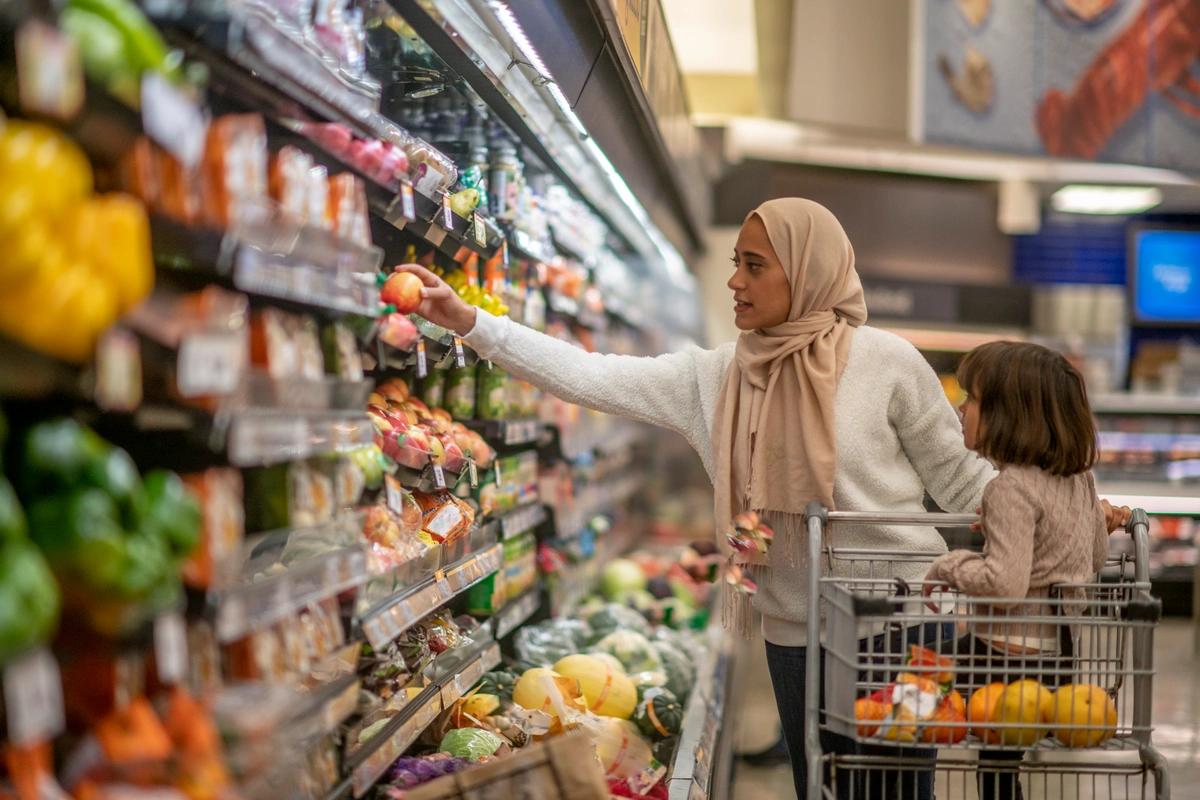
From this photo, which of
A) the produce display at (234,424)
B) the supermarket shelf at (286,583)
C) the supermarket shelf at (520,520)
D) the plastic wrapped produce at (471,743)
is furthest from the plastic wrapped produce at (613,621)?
the supermarket shelf at (286,583)

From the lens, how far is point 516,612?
3.93 m

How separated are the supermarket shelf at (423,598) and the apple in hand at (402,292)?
609 millimetres

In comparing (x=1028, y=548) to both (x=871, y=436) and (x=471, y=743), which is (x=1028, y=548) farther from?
(x=471, y=743)

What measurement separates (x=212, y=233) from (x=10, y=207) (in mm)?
363

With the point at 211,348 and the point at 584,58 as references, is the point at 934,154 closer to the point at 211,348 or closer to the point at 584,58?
the point at 584,58

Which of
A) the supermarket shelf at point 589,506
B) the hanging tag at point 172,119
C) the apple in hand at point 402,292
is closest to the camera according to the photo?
the hanging tag at point 172,119

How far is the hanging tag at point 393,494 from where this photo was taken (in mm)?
2543

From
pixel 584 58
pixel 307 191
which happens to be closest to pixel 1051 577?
pixel 307 191

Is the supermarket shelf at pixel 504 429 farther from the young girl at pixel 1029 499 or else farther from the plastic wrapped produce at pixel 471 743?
the young girl at pixel 1029 499

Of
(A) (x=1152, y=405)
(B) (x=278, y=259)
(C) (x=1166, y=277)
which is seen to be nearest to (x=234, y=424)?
(B) (x=278, y=259)

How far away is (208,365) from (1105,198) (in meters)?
11.1

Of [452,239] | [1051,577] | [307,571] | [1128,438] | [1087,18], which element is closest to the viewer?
[307,571]

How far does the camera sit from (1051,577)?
2.42 metres

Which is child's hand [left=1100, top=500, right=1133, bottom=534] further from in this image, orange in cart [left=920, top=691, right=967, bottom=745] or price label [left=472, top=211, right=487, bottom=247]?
price label [left=472, top=211, right=487, bottom=247]
